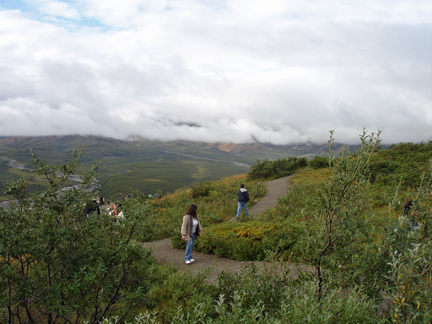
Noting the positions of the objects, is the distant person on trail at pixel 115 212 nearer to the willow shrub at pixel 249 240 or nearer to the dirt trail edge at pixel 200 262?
the dirt trail edge at pixel 200 262

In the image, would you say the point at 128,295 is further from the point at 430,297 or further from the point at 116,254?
the point at 430,297

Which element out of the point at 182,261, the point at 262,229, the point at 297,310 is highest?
the point at 297,310

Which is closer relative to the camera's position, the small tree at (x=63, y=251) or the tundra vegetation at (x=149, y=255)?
the tundra vegetation at (x=149, y=255)

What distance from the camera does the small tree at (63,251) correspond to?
2.62m

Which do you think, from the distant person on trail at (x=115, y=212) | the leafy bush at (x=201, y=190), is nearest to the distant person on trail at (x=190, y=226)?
the distant person on trail at (x=115, y=212)

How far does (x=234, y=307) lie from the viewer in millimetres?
2242

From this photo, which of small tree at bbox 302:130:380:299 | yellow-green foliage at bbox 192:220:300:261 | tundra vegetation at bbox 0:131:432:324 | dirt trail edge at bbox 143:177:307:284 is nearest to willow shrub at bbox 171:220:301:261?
yellow-green foliage at bbox 192:220:300:261

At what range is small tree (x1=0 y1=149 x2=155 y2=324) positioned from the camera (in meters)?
2.62

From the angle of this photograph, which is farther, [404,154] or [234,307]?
[404,154]

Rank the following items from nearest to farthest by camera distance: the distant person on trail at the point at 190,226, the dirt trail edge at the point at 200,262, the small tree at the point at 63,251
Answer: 1. the small tree at the point at 63,251
2. the dirt trail edge at the point at 200,262
3. the distant person on trail at the point at 190,226

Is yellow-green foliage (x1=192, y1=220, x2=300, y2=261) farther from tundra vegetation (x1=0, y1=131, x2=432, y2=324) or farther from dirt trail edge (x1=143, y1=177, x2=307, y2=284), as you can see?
tundra vegetation (x1=0, y1=131, x2=432, y2=324)

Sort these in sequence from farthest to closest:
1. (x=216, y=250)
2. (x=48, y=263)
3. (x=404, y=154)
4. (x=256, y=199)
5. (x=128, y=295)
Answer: (x=404, y=154) < (x=256, y=199) < (x=216, y=250) < (x=128, y=295) < (x=48, y=263)

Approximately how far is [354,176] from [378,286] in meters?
1.41

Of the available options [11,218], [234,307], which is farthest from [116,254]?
[234,307]
